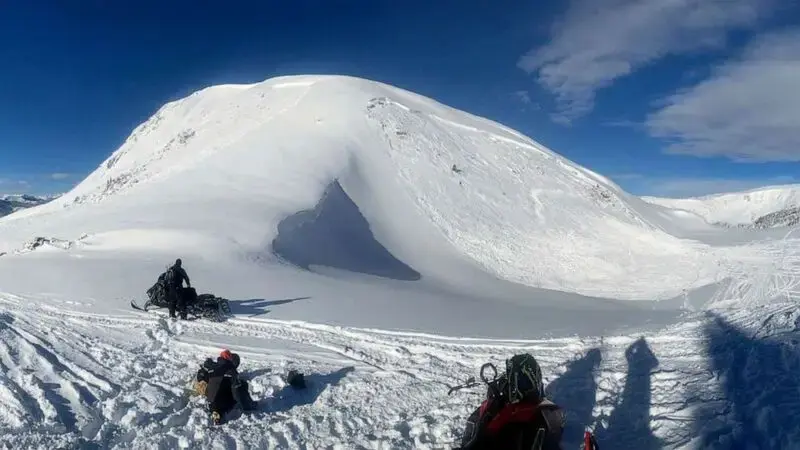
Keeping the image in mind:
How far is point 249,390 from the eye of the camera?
7711mm

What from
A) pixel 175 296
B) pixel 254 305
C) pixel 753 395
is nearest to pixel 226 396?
pixel 175 296

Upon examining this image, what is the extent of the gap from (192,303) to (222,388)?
210 inches

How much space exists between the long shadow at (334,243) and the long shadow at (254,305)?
15.6ft

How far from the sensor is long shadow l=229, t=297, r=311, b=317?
40.4 ft

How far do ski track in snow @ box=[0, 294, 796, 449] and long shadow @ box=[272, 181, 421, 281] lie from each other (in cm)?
871

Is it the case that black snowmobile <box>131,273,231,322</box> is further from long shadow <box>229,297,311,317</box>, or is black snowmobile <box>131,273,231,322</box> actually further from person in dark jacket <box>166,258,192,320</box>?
long shadow <box>229,297,311,317</box>

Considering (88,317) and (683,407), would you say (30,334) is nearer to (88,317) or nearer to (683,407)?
(88,317)

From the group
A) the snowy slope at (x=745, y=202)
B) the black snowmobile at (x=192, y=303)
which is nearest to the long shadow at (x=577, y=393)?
the black snowmobile at (x=192, y=303)

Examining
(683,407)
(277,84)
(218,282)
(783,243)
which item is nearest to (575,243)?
(783,243)

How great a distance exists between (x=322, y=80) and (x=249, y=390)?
4358 cm

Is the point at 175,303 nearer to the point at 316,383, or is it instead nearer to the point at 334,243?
the point at 316,383

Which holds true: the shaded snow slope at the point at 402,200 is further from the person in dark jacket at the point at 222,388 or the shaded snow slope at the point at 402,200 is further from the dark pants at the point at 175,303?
the person in dark jacket at the point at 222,388

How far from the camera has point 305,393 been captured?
7.66 metres

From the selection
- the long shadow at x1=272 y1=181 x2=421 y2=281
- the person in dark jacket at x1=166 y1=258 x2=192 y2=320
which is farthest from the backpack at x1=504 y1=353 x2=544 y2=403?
the long shadow at x1=272 y1=181 x2=421 y2=281
